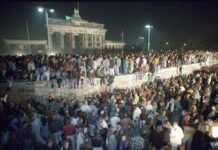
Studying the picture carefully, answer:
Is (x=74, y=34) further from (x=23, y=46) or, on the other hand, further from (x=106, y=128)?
(x=106, y=128)

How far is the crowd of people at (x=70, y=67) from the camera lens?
17.9 metres

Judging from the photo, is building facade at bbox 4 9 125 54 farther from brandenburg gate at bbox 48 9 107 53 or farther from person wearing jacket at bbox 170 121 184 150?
person wearing jacket at bbox 170 121 184 150

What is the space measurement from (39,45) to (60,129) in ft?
163

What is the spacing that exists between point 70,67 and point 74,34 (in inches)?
2172

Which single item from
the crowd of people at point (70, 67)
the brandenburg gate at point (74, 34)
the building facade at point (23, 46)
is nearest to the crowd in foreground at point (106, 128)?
the crowd of people at point (70, 67)

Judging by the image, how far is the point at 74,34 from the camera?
2852 inches

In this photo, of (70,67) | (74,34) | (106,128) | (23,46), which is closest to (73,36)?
(74,34)

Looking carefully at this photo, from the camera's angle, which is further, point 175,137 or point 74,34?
point 74,34

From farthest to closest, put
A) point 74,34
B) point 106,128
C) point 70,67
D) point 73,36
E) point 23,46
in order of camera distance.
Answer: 1. point 74,34
2. point 73,36
3. point 23,46
4. point 70,67
5. point 106,128

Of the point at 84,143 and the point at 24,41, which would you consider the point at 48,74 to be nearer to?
the point at 84,143

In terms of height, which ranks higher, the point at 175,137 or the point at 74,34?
the point at 74,34

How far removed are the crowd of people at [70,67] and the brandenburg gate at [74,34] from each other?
42.8m

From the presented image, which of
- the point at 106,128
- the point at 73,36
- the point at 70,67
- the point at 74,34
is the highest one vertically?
the point at 74,34

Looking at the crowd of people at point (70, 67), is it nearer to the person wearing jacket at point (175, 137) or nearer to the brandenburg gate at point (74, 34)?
the person wearing jacket at point (175, 137)
